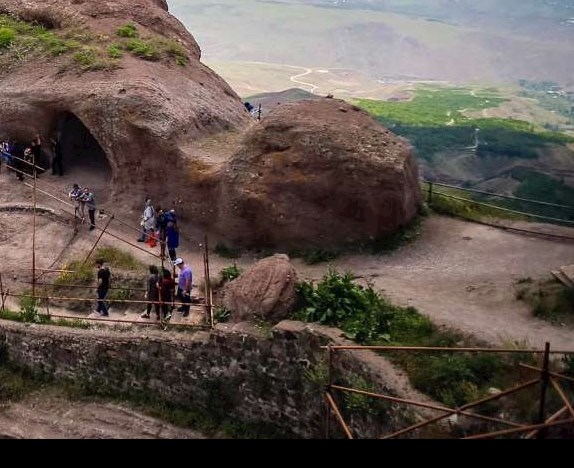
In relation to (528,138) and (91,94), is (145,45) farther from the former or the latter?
(528,138)

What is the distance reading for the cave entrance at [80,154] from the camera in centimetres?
2264

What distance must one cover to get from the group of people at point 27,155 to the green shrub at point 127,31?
398 centimetres

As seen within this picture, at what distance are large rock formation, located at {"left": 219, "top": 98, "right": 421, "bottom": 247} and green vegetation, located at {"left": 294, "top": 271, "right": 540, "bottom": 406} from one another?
80.7 inches

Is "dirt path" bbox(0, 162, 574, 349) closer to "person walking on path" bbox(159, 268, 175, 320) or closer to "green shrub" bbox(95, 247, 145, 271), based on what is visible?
"green shrub" bbox(95, 247, 145, 271)

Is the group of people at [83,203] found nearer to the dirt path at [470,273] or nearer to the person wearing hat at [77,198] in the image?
the person wearing hat at [77,198]

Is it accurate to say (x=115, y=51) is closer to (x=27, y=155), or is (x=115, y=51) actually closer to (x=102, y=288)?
(x=27, y=155)

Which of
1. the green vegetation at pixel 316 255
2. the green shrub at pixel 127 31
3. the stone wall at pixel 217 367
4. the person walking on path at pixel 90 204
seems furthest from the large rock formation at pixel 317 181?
the green shrub at pixel 127 31

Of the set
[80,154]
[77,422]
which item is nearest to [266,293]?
[77,422]

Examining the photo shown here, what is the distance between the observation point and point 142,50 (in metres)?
22.7

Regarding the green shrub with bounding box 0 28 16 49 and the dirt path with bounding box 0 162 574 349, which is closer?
the dirt path with bounding box 0 162 574 349

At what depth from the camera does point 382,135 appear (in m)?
18.8

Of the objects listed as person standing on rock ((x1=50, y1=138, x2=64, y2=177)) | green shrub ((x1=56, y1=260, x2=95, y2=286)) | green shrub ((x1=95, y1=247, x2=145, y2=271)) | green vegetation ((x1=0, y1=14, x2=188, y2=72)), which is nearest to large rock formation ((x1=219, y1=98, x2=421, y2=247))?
green shrub ((x1=95, y1=247, x2=145, y2=271))

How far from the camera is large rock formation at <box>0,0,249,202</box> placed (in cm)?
2025
